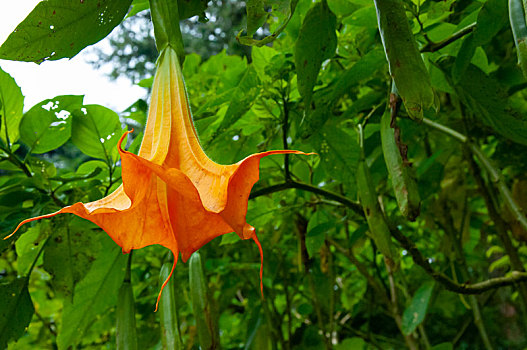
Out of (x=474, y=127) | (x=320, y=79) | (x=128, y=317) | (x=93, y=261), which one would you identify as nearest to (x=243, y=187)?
(x=128, y=317)

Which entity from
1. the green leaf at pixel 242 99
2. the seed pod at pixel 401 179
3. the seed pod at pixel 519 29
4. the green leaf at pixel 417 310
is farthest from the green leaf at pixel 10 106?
the green leaf at pixel 417 310

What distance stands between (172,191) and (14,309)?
0.45 m

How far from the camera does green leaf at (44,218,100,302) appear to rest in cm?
67

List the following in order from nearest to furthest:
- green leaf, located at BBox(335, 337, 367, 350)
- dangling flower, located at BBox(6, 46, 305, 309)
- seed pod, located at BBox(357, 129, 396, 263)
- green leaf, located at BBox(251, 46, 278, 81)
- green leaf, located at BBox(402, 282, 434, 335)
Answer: dangling flower, located at BBox(6, 46, 305, 309)
seed pod, located at BBox(357, 129, 396, 263)
green leaf, located at BBox(251, 46, 278, 81)
green leaf, located at BBox(402, 282, 434, 335)
green leaf, located at BBox(335, 337, 367, 350)

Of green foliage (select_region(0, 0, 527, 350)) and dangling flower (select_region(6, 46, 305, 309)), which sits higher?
green foliage (select_region(0, 0, 527, 350))

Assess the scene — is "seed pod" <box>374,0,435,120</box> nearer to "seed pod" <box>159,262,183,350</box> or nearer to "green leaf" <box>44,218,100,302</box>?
"seed pod" <box>159,262,183,350</box>

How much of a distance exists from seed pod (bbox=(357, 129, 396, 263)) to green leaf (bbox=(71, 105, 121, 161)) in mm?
419

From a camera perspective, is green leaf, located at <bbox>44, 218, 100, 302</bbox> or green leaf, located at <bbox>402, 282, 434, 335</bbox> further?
green leaf, located at <bbox>402, 282, 434, 335</bbox>

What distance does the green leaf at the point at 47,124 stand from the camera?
2.56 feet

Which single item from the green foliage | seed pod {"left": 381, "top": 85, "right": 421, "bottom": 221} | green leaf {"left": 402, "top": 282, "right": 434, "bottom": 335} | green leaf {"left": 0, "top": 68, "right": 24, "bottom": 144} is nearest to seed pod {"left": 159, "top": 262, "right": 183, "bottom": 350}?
the green foliage

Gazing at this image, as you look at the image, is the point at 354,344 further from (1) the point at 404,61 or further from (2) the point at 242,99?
(1) the point at 404,61

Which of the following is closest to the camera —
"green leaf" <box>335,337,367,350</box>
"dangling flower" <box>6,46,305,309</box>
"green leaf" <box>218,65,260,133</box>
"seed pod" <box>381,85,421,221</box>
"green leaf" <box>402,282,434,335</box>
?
"dangling flower" <box>6,46,305,309</box>

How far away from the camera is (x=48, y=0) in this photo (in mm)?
414

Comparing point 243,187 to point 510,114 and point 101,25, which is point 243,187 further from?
point 510,114
